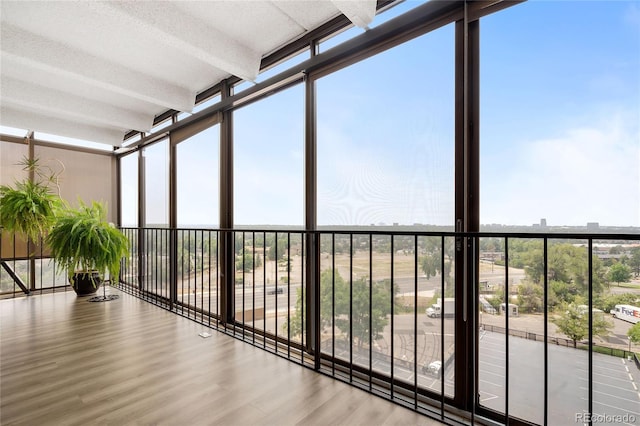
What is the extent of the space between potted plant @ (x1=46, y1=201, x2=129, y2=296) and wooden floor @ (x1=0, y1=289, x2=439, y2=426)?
922 mm

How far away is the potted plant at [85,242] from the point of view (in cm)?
354

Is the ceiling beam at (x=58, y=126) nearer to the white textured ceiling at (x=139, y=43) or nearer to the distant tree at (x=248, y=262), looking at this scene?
the white textured ceiling at (x=139, y=43)

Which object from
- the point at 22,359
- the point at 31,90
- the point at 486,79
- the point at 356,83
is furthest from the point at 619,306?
the point at 31,90

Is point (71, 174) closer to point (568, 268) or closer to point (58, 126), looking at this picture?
point (58, 126)

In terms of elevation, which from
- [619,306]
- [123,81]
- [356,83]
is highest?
[123,81]

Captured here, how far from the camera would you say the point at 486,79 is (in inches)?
63.2

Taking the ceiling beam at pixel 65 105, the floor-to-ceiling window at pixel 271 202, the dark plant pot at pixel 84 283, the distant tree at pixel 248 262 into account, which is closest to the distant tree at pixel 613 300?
the floor-to-ceiling window at pixel 271 202

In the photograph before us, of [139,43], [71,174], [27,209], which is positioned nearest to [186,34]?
[139,43]

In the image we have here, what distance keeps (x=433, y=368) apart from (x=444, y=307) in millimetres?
384

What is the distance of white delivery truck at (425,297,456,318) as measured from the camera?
1.68 metres

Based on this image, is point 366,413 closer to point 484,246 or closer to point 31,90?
point 484,246

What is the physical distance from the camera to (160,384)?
182cm

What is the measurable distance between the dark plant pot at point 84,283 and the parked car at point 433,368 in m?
4.42

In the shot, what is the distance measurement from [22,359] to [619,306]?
142 inches
